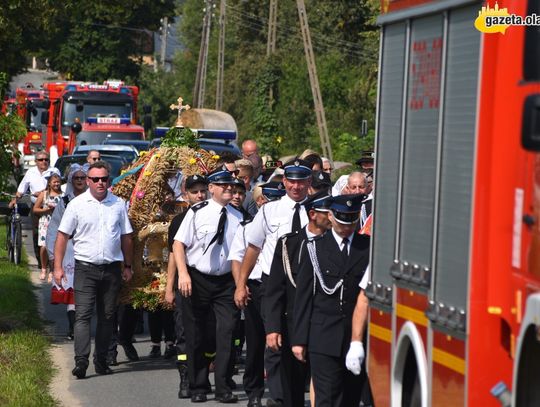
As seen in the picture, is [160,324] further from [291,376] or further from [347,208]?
[347,208]

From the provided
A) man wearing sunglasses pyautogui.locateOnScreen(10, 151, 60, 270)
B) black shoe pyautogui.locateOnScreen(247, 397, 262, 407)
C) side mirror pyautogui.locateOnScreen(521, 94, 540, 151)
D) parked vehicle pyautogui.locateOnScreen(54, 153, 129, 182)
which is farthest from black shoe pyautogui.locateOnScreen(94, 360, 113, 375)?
parked vehicle pyautogui.locateOnScreen(54, 153, 129, 182)

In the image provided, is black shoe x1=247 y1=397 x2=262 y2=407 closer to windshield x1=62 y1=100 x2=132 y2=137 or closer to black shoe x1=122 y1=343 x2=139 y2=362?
black shoe x1=122 y1=343 x2=139 y2=362

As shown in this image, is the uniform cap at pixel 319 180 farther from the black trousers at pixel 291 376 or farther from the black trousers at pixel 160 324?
the black trousers at pixel 291 376

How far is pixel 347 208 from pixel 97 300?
18.1 feet

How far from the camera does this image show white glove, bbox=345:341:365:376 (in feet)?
30.1

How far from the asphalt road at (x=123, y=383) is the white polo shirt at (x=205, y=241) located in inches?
44.5

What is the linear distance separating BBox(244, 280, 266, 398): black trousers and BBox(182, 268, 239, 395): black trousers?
250 mm

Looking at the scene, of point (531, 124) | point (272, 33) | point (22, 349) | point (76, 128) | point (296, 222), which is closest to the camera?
point (531, 124)

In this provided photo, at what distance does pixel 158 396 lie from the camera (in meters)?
13.2

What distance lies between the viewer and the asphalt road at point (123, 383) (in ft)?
42.4

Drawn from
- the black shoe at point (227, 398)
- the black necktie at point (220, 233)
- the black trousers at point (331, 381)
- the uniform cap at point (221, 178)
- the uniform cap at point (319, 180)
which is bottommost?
the black shoe at point (227, 398)

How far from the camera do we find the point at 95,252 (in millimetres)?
14492

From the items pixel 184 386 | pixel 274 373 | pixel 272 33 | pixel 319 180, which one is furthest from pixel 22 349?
pixel 272 33

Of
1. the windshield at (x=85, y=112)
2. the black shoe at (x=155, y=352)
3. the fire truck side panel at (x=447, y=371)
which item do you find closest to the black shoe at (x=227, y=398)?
the black shoe at (x=155, y=352)
